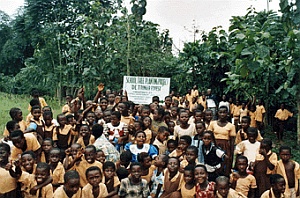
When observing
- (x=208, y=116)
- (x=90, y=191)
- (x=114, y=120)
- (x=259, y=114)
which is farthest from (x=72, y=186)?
Answer: (x=259, y=114)

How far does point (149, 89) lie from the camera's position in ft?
30.5

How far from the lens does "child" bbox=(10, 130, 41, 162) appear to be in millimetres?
4027

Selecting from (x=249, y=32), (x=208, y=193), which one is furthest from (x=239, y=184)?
(x=249, y=32)

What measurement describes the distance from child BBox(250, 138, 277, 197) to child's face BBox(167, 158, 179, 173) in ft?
3.72

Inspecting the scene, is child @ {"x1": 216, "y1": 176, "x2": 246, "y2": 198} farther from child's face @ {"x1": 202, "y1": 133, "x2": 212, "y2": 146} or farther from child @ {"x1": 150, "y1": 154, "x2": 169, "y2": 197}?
child's face @ {"x1": 202, "y1": 133, "x2": 212, "y2": 146}

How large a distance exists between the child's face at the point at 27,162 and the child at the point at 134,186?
899 millimetres

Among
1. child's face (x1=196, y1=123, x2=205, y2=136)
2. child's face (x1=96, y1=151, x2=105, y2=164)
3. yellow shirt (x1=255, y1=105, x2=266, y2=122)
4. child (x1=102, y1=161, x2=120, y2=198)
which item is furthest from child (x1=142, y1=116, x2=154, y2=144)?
yellow shirt (x1=255, y1=105, x2=266, y2=122)

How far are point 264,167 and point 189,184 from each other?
1.17 m

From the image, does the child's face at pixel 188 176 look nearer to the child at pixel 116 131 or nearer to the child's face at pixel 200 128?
the child's face at pixel 200 128

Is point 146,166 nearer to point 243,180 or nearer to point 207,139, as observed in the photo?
point 207,139

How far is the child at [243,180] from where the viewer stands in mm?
4141

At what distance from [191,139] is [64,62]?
13.4 meters

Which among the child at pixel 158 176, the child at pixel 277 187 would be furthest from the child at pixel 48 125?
the child at pixel 277 187

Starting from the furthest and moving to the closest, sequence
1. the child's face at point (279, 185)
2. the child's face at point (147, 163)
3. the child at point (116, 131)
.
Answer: the child at point (116, 131) < the child's face at point (147, 163) < the child's face at point (279, 185)
